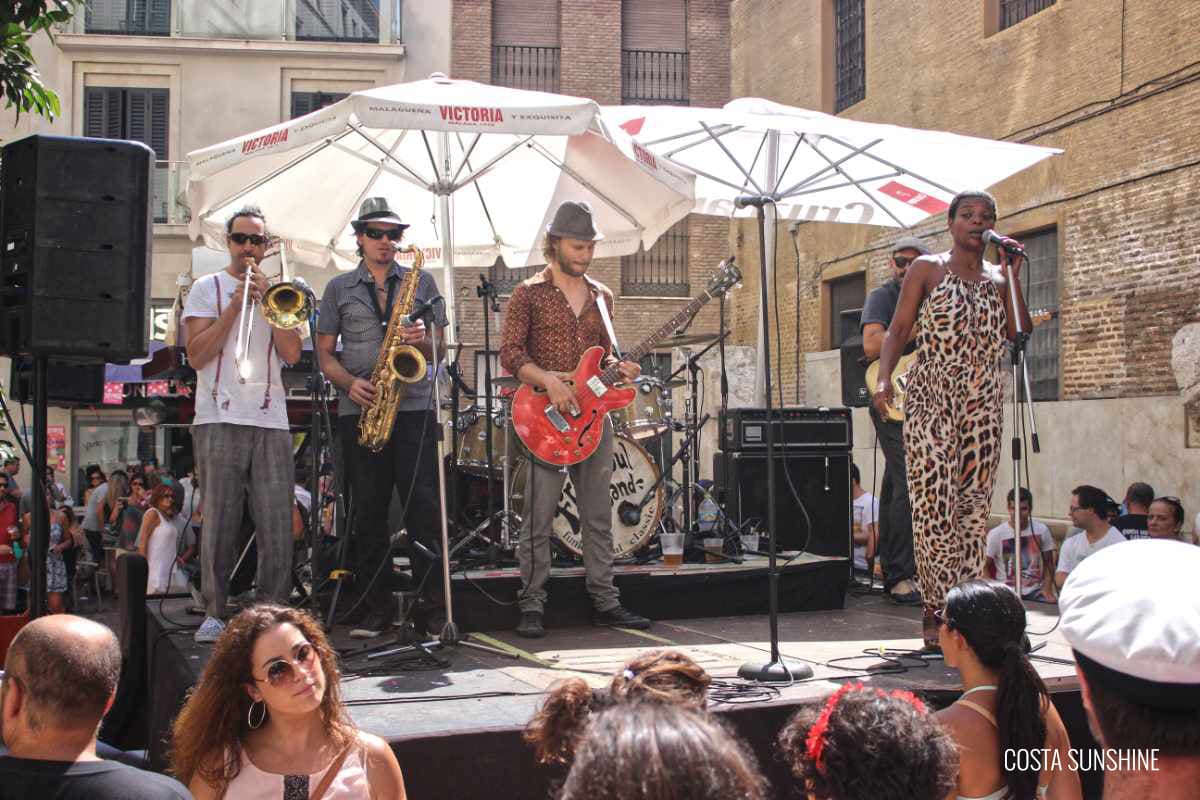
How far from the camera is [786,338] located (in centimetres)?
1983

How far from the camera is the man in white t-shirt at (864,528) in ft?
28.3

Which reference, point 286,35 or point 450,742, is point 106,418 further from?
point 450,742

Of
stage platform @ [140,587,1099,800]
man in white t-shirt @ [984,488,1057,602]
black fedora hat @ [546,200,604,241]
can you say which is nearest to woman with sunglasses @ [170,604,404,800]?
stage platform @ [140,587,1099,800]

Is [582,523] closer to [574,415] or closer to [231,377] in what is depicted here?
[574,415]

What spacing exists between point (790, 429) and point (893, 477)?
1.04 m

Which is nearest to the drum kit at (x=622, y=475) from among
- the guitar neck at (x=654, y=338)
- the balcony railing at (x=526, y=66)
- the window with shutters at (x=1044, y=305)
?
the guitar neck at (x=654, y=338)

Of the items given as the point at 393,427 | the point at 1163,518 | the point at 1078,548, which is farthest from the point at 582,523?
the point at 1163,518

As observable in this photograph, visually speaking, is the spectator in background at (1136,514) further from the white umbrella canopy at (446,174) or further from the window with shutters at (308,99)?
the window with shutters at (308,99)

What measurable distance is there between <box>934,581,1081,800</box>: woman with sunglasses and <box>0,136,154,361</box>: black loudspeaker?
3.58 meters

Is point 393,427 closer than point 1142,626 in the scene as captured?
No

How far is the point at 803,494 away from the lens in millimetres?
8102

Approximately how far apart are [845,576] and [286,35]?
17672mm

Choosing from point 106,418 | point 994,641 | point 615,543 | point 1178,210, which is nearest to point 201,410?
point 615,543

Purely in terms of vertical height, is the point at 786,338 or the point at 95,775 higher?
the point at 786,338
